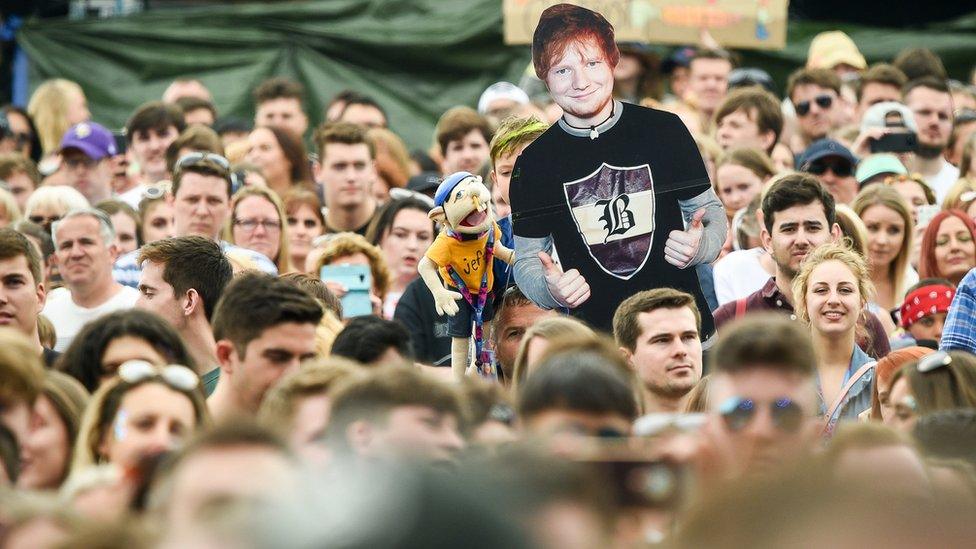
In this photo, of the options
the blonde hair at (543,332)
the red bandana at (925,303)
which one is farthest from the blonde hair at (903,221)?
the blonde hair at (543,332)

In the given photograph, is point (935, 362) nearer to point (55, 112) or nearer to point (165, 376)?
point (165, 376)

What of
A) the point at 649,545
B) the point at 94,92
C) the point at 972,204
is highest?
the point at 94,92

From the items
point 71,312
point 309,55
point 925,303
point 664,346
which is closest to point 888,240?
point 925,303

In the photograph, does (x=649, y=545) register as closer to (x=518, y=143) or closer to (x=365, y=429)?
(x=365, y=429)

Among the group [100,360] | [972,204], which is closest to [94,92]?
[972,204]

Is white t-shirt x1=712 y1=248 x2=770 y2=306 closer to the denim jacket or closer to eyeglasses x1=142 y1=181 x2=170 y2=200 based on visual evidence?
the denim jacket

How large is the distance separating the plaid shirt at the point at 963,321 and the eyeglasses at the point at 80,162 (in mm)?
5787

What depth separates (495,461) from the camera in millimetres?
3180

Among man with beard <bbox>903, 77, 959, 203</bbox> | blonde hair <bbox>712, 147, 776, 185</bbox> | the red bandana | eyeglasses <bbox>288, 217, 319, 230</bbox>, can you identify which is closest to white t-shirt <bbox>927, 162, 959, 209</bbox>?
man with beard <bbox>903, 77, 959, 203</bbox>

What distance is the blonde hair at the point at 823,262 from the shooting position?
277 inches

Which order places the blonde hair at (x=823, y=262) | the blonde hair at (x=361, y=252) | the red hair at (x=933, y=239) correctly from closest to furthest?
the blonde hair at (x=823, y=262) < the blonde hair at (x=361, y=252) < the red hair at (x=933, y=239)

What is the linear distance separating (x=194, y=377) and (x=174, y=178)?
4.30 m

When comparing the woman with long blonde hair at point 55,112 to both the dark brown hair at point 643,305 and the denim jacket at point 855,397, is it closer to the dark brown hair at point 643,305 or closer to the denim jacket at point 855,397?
the dark brown hair at point 643,305

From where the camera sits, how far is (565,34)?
6.17 meters
